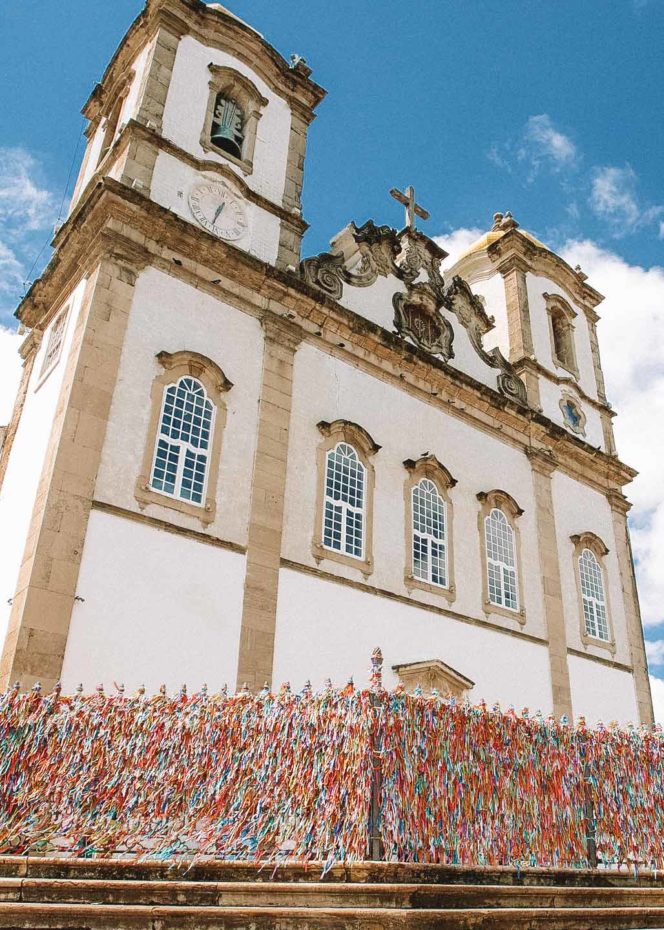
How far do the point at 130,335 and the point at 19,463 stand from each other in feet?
10.00

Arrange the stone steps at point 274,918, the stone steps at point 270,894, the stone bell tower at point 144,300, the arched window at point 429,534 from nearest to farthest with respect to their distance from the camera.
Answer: the stone steps at point 274,918 → the stone steps at point 270,894 → the stone bell tower at point 144,300 → the arched window at point 429,534

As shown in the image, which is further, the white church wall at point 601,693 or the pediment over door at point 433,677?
the white church wall at point 601,693

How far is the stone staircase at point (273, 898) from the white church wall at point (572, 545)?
11936 millimetres

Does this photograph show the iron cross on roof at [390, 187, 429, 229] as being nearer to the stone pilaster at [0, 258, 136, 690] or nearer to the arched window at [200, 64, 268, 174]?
the arched window at [200, 64, 268, 174]

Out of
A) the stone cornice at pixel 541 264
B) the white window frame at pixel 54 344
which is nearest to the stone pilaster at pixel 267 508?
the white window frame at pixel 54 344

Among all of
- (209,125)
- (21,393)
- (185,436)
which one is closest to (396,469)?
(185,436)

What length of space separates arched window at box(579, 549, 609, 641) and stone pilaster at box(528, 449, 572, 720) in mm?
1237

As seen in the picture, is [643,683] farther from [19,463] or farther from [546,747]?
[19,463]

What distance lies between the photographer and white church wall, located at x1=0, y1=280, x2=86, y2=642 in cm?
1212

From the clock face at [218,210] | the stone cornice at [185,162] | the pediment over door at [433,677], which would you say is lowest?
the pediment over door at [433,677]

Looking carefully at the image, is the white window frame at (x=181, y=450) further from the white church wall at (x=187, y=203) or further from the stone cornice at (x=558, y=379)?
the stone cornice at (x=558, y=379)

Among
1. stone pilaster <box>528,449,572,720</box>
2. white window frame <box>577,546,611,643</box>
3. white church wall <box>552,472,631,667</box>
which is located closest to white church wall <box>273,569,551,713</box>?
stone pilaster <box>528,449,572,720</box>

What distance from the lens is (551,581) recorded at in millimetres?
18875

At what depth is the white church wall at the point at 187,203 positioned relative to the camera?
50.7ft
